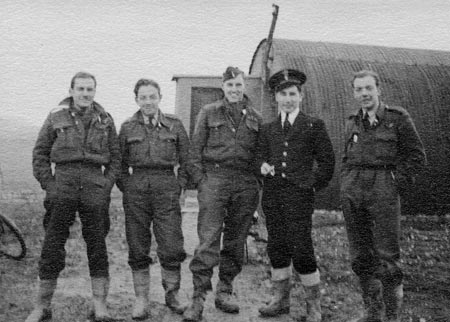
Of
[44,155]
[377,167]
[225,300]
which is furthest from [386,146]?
[44,155]

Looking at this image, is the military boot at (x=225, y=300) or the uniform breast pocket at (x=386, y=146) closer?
the uniform breast pocket at (x=386, y=146)

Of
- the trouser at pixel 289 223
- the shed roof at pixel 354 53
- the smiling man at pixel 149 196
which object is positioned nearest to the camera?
the trouser at pixel 289 223

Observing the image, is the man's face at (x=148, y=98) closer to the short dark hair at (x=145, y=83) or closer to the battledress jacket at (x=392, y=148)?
the short dark hair at (x=145, y=83)

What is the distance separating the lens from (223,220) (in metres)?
4.51

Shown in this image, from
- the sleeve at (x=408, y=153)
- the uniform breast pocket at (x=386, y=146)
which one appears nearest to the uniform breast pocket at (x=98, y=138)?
the uniform breast pocket at (x=386, y=146)

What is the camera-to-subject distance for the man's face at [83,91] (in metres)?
4.27

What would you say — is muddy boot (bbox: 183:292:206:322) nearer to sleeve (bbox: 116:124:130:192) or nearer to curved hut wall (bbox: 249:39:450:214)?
sleeve (bbox: 116:124:130:192)

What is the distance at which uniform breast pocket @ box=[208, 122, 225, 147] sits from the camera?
14.9 feet

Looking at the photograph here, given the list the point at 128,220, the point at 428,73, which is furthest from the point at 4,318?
the point at 428,73

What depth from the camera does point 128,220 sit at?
4.44 m

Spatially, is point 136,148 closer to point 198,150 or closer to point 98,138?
point 98,138

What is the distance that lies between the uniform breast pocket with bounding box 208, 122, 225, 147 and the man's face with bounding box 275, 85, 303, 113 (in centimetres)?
56

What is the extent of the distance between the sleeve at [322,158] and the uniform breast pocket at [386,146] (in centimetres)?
41

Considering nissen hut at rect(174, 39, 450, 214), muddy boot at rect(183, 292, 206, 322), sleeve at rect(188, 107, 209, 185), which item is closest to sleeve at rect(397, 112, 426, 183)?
sleeve at rect(188, 107, 209, 185)
